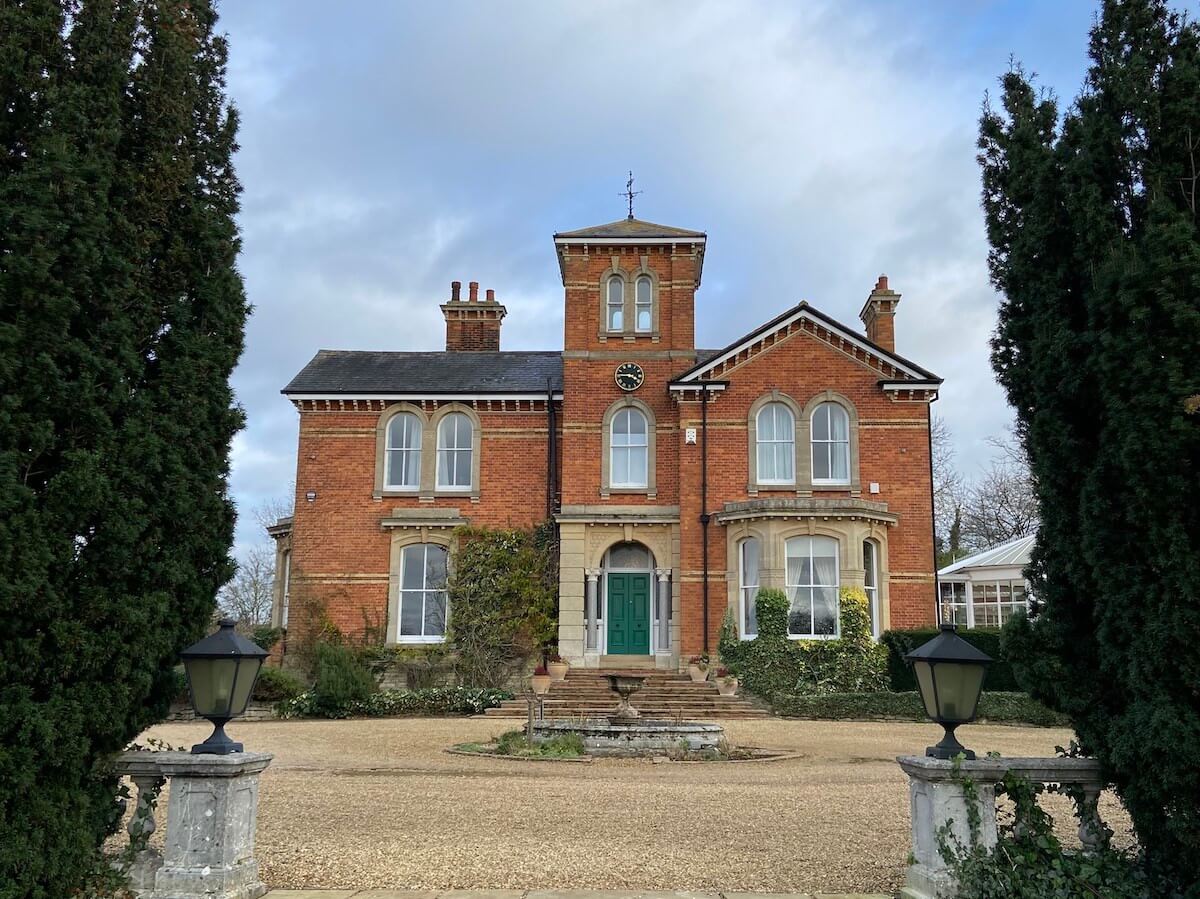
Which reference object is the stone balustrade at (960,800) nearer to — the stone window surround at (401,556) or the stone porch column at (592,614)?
the stone porch column at (592,614)

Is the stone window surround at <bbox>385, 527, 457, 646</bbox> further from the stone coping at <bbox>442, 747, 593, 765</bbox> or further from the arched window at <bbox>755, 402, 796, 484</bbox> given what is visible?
the stone coping at <bbox>442, 747, 593, 765</bbox>

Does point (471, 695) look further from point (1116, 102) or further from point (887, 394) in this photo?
point (1116, 102)

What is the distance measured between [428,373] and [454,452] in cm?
236

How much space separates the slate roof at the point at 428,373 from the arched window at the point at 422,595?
13.1 feet

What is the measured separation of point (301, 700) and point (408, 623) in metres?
3.67

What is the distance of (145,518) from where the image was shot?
5.66 m

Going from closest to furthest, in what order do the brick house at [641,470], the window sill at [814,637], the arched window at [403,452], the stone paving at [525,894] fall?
the stone paving at [525,894] → the window sill at [814,637] → the brick house at [641,470] → the arched window at [403,452]

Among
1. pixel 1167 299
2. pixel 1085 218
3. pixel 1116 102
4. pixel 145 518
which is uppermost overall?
pixel 1116 102

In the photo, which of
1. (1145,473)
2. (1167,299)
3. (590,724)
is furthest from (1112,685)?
(590,724)

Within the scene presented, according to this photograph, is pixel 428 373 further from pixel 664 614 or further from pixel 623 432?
pixel 664 614

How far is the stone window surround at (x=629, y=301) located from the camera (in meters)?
23.8

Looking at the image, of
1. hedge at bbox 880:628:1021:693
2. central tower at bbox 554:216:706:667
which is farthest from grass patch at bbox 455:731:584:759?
hedge at bbox 880:628:1021:693

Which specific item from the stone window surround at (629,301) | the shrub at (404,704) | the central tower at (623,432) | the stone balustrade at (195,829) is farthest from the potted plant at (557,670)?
the stone balustrade at (195,829)

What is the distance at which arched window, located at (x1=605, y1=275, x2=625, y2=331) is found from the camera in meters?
23.9
